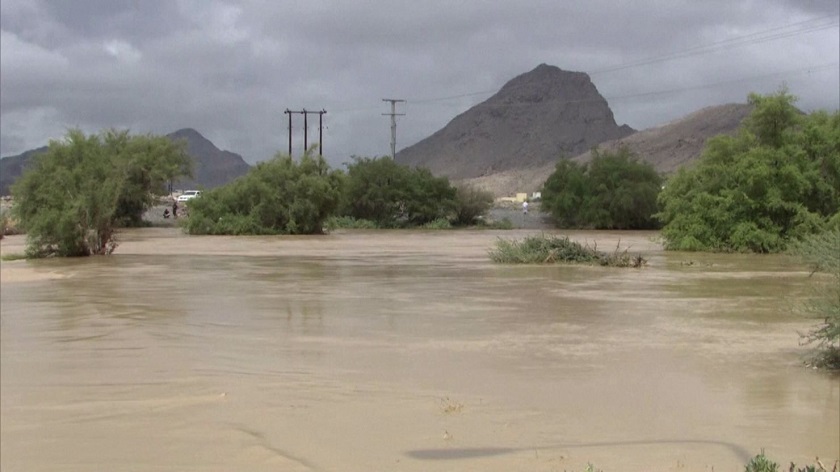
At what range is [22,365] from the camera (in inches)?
452

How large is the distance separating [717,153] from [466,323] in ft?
81.1

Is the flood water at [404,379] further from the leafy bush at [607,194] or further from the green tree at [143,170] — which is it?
the green tree at [143,170]

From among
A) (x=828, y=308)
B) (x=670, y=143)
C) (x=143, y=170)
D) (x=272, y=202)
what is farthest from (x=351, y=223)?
(x=670, y=143)

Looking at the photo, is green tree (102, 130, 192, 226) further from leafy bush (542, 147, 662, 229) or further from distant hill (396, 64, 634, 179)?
distant hill (396, 64, 634, 179)

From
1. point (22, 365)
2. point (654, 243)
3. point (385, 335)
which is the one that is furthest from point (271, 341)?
point (654, 243)

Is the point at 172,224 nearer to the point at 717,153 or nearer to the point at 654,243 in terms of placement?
the point at 654,243

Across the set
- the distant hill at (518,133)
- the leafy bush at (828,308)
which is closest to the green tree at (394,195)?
the leafy bush at (828,308)

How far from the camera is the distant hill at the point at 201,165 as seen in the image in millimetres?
34625

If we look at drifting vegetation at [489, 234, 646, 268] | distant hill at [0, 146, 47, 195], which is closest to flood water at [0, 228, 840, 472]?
drifting vegetation at [489, 234, 646, 268]

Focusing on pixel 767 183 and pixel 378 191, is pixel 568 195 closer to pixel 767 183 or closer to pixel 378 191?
pixel 378 191

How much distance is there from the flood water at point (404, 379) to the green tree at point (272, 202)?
31.1 meters

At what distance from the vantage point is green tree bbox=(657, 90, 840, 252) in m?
35.4

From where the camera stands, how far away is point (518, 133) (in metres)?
179

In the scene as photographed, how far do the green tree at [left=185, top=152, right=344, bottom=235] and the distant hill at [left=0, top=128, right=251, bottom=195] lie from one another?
1263 mm
